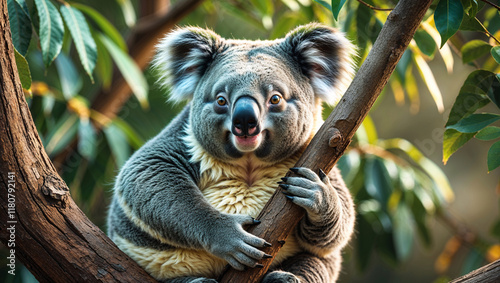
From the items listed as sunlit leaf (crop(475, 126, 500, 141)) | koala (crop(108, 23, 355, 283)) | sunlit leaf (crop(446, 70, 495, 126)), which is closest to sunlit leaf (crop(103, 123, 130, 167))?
koala (crop(108, 23, 355, 283))

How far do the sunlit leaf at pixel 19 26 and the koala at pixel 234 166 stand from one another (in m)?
0.66

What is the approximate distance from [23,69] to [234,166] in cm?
106

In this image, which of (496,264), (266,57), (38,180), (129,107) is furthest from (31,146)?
(129,107)

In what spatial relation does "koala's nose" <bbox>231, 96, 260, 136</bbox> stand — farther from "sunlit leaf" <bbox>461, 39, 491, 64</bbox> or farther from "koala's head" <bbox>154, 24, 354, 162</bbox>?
"sunlit leaf" <bbox>461, 39, 491, 64</bbox>

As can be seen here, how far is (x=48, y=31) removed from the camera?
8.55ft

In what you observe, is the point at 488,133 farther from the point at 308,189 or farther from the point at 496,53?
the point at 308,189

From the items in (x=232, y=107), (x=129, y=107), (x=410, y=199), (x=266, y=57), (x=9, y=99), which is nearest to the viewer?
(x=9, y=99)

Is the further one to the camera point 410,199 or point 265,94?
point 410,199

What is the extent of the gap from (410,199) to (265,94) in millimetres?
2955

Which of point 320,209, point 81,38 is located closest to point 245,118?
point 320,209

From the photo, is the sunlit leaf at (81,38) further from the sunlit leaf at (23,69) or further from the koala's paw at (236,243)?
the koala's paw at (236,243)

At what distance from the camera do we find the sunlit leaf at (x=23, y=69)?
216 cm

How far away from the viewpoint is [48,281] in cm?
198

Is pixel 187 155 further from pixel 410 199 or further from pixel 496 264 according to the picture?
pixel 410 199
